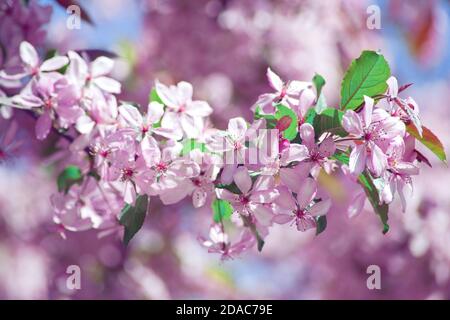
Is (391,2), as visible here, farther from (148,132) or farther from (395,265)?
(148,132)

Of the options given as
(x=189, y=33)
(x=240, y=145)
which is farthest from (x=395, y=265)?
(x=240, y=145)

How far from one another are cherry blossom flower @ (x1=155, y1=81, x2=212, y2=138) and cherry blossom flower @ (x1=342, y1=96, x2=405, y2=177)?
0.29 metres

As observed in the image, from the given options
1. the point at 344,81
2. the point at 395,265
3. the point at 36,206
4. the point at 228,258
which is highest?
the point at 344,81

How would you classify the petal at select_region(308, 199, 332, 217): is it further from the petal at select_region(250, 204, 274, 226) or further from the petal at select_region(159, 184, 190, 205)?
the petal at select_region(159, 184, 190, 205)

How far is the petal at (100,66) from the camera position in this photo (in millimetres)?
1233

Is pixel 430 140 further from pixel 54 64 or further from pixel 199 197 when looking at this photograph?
pixel 54 64

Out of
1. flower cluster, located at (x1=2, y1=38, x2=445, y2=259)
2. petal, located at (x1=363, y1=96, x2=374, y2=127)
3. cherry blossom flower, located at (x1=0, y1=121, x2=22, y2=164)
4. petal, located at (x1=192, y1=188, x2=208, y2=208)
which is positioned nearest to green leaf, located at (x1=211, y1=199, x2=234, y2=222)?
flower cluster, located at (x1=2, y1=38, x2=445, y2=259)

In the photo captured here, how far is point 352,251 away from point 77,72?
157 centimetres

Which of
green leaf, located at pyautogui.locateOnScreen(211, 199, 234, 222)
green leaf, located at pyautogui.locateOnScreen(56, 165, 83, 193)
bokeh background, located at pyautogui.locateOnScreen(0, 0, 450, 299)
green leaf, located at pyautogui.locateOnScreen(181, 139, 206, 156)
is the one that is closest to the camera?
green leaf, located at pyautogui.locateOnScreen(181, 139, 206, 156)

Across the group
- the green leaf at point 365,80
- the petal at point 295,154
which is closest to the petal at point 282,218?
the petal at point 295,154

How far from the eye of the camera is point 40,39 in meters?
1.47

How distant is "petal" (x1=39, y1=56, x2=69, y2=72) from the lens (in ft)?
3.99

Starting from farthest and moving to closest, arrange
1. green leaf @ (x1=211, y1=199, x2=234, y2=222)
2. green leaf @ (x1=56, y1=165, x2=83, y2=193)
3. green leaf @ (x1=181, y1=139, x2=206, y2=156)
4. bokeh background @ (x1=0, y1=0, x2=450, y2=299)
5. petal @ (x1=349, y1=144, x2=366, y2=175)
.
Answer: bokeh background @ (x1=0, y1=0, x2=450, y2=299) < green leaf @ (x1=56, y1=165, x2=83, y2=193) < green leaf @ (x1=211, y1=199, x2=234, y2=222) < green leaf @ (x1=181, y1=139, x2=206, y2=156) < petal @ (x1=349, y1=144, x2=366, y2=175)
